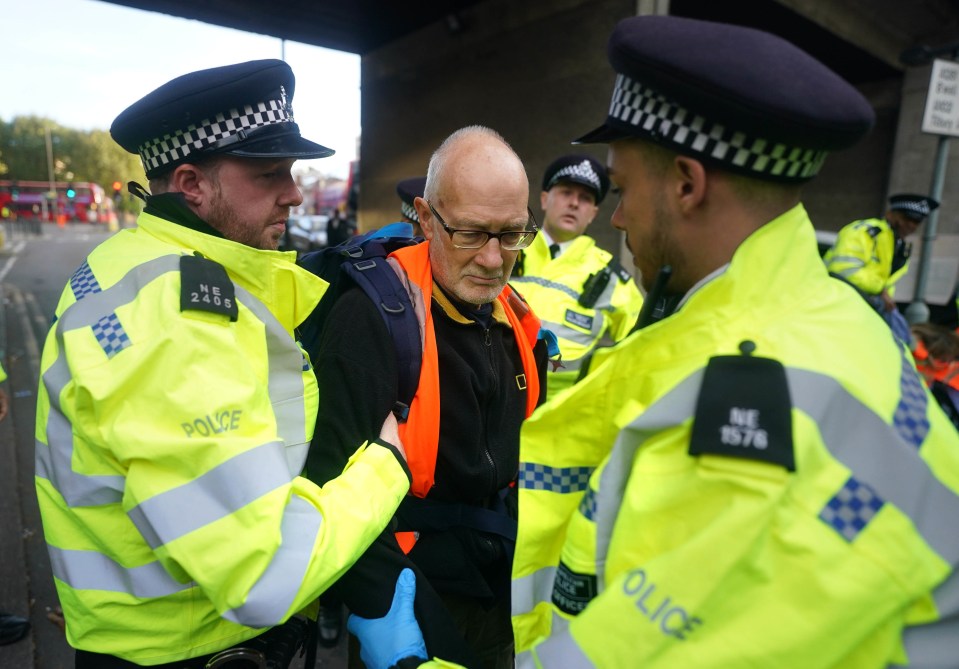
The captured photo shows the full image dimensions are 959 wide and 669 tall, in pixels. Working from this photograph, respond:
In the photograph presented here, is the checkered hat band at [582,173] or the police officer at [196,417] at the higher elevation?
the checkered hat band at [582,173]

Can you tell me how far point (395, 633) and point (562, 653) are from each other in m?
Answer: 0.59

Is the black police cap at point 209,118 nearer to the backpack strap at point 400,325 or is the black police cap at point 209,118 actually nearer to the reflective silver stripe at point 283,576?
the backpack strap at point 400,325

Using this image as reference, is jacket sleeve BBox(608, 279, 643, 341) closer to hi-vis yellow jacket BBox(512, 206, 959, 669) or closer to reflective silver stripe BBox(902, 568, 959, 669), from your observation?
hi-vis yellow jacket BBox(512, 206, 959, 669)

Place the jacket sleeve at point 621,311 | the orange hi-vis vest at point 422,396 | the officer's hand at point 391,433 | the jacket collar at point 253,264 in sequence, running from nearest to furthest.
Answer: the jacket collar at point 253,264 < the officer's hand at point 391,433 < the orange hi-vis vest at point 422,396 < the jacket sleeve at point 621,311

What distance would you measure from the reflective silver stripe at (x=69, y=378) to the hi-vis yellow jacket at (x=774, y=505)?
100cm

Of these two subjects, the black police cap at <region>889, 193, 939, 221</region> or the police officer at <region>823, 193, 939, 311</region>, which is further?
the black police cap at <region>889, 193, 939, 221</region>

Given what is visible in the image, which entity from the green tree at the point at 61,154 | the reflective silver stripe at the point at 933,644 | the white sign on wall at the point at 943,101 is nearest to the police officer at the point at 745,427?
the reflective silver stripe at the point at 933,644

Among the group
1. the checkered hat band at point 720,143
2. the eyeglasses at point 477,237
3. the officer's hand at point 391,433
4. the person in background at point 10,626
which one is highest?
the checkered hat band at point 720,143

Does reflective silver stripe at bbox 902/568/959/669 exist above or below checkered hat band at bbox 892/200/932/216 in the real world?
below

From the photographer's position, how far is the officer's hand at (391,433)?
59.7 inches

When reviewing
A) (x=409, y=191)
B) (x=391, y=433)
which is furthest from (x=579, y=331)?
(x=391, y=433)

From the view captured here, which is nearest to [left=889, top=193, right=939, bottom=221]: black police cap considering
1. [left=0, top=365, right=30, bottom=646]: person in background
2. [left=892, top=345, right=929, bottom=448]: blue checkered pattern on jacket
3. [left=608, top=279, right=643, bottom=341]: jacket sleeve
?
[left=608, top=279, right=643, bottom=341]: jacket sleeve

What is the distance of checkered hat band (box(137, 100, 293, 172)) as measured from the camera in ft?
4.80

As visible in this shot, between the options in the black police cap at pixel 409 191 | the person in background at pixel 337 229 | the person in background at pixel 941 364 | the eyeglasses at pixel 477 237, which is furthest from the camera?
the person in background at pixel 337 229
